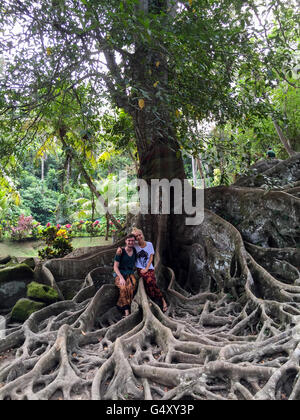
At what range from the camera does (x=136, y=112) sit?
230 inches

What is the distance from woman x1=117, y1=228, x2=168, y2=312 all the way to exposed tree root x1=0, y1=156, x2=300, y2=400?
16 centimetres

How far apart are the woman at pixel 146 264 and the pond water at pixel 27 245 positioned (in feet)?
29.3

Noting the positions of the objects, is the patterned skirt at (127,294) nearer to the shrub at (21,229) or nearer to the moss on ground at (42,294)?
the moss on ground at (42,294)

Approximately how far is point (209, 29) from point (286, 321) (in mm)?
3946

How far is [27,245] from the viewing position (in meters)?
14.7

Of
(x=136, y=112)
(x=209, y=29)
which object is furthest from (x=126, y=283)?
(x=209, y=29)

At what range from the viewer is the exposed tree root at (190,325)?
289cm

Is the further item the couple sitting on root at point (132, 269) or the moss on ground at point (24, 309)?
the moss on ground at point (24, 309)

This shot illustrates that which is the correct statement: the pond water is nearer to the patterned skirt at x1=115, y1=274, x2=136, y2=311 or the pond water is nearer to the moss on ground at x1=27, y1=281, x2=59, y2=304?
the moss on ground at x1=27, y1=281, x2=59, y2=304

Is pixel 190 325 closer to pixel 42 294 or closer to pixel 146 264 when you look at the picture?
pixel 146 264

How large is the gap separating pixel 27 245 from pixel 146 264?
11.2 meters

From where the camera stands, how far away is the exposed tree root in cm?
289

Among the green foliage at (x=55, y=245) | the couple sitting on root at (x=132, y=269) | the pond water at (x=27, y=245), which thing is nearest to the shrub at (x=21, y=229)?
the pond water at (x=27, y=245)

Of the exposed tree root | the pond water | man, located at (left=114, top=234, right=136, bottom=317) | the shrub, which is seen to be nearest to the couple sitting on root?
man, located at (left=114, top=234, right=136, bottom=317)
